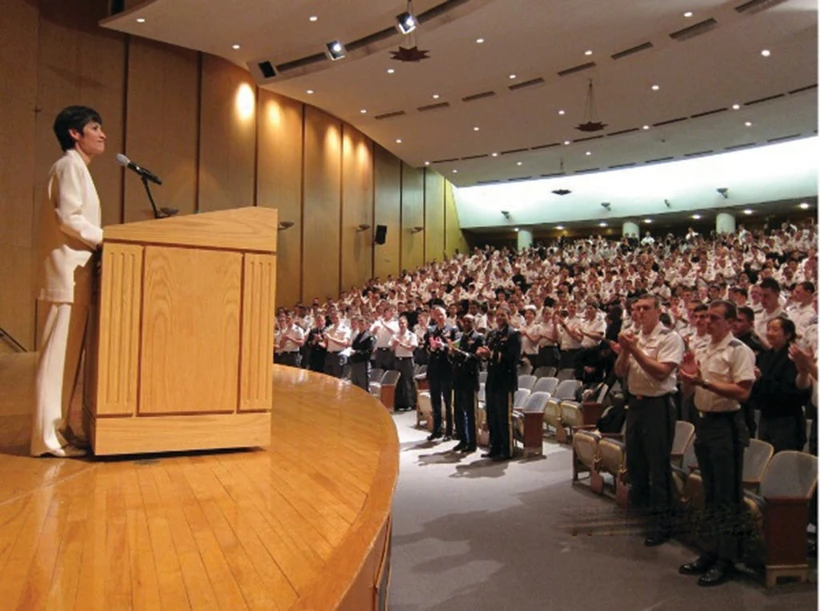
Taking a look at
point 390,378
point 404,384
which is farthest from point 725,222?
point 390,378

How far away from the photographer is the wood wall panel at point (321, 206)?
16578 millimetres

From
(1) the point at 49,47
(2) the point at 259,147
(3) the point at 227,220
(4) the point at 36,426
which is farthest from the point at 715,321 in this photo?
(2) the point at 259,147

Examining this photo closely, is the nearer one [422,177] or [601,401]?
[601,401]

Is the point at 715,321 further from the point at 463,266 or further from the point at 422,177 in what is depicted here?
the point at 422,177

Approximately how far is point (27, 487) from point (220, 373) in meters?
0.74

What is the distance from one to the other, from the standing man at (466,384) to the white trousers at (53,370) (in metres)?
4.40

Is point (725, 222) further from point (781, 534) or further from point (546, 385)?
point (781, 534)

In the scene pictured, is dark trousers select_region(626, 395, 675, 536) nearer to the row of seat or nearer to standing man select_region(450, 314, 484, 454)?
the row of seat

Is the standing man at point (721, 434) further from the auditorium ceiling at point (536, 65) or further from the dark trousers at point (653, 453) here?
the auditorium ceiling at point (536, 65)

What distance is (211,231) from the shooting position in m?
2.66

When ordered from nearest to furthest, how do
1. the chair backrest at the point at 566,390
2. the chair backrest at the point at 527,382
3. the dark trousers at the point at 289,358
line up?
the chair backrest at the point at 566,390 < the chair backrest at the point at 527,382 < the dark trousers at the point at 289,358

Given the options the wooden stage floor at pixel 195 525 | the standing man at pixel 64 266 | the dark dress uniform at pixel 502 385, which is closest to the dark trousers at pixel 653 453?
the wooden stage floor at pixel 195 525

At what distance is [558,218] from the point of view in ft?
71.8

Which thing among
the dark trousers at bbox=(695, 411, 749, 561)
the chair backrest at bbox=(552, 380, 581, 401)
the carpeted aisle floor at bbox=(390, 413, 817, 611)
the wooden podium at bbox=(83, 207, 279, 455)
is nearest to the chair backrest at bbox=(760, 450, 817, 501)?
the dark trousers at bbox=(695, 411, 749, 561)
